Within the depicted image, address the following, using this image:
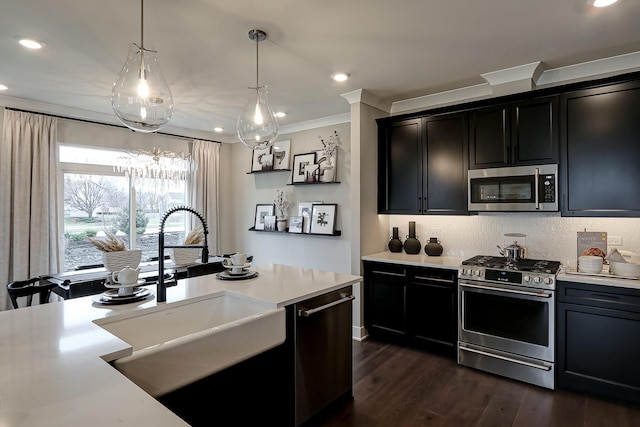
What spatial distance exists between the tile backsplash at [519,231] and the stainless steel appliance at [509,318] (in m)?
0.22

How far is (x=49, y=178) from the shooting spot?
4.20 metres

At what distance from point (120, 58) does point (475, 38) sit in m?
2.88

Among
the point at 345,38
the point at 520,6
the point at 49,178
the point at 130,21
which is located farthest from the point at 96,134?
the point at 520,6

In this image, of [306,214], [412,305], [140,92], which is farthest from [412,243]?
[140,92]

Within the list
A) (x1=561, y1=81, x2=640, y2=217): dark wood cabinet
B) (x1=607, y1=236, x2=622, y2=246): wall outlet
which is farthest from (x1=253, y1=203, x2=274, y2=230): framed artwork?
(x1=607, y1=236, x2=622, y2=246): wall outlet

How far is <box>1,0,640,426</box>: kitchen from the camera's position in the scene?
3.45 meters

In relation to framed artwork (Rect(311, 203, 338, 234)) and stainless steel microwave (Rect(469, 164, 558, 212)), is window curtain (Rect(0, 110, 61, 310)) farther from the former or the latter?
stainless steel microwave (Rect(469, 164, 558, 212))

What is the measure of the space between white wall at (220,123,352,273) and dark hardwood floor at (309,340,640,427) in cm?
180

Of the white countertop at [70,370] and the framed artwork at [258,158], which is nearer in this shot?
the white countertop at [70,370]

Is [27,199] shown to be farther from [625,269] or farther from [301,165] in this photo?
[625,269]

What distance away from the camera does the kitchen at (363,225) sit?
11.3 ft

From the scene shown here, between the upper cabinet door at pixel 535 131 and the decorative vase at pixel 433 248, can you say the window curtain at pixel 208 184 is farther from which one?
the upper cabinet door at pixel 535 131

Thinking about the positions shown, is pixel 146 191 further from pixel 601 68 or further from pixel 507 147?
pixel 601 68

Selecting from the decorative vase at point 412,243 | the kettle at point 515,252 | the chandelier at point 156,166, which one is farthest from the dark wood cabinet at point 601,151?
the chandelier at point 156,166
